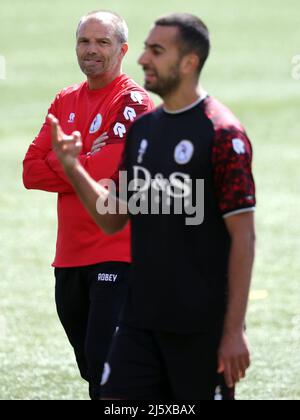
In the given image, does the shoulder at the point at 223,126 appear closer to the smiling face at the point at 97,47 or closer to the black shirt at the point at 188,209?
the black shirt at the point at 188,209

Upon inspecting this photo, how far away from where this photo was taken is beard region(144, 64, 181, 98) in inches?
215

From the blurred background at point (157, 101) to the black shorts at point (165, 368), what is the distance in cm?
271

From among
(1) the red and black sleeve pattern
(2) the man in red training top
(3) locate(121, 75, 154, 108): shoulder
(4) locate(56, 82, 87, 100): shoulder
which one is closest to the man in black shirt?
(1) the red and black sleeve pattern

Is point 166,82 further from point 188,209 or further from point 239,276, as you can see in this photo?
point 239,276

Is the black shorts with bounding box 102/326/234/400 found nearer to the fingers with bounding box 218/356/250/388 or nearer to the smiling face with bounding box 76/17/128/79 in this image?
the fingers with bounding box 218/356/250/388

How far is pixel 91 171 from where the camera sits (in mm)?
7164

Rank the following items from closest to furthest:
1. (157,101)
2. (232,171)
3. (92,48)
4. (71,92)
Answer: (232,171) < (92,48) < (71,92) < (157,101)

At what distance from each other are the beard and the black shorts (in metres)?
1.12

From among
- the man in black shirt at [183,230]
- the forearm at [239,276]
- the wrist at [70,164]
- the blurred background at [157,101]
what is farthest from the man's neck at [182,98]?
the blurred background at [157,101]

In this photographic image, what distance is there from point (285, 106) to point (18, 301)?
14.8 meters

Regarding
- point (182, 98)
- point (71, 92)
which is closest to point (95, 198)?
point (182, 98)

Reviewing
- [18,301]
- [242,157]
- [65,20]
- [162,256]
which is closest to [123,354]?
[162,256]

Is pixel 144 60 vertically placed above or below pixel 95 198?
above

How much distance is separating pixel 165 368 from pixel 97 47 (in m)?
2.46
